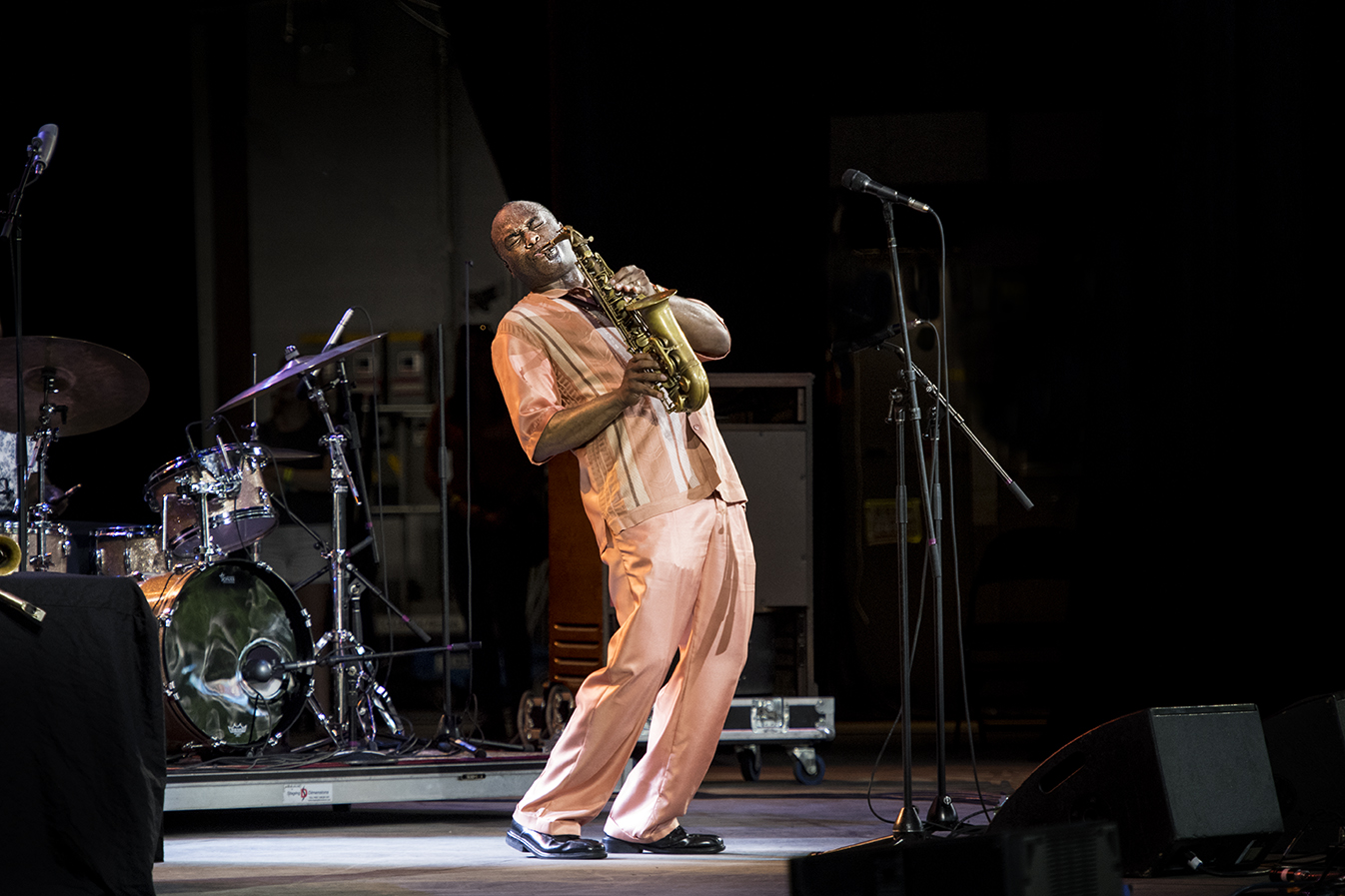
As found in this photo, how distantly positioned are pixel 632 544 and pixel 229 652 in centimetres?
206

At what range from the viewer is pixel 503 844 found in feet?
12.4

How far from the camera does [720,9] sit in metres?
5.80

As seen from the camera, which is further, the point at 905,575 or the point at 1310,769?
the point at 905,575

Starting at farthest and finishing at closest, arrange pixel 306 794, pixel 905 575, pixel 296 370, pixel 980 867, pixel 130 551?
pixel 130 551
pixel 296 370
pixel 306 794
pixel 905 575
pixel 980 867

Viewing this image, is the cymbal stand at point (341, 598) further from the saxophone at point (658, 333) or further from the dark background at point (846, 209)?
the saxophone at point (658, 333)

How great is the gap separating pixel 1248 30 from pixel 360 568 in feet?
13.5

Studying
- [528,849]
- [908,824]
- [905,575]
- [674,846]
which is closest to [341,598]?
[528,849]

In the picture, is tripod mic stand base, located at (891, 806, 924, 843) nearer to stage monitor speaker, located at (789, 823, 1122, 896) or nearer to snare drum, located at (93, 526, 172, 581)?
stage monitor speaker, located at (789, 823, 1122, 896)

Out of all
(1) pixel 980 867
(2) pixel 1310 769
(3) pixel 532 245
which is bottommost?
(2) pixel 1310 769

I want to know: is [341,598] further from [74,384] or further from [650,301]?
[650,301]

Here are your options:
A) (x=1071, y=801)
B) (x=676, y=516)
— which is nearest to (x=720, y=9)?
(x=676, y=516)

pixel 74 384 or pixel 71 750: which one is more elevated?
pixel 74 384

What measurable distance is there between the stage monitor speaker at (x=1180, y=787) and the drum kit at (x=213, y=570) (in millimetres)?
2550

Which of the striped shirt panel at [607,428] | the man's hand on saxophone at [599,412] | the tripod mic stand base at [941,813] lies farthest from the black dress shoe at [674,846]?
the man's hand on saxophone at [599,412]
